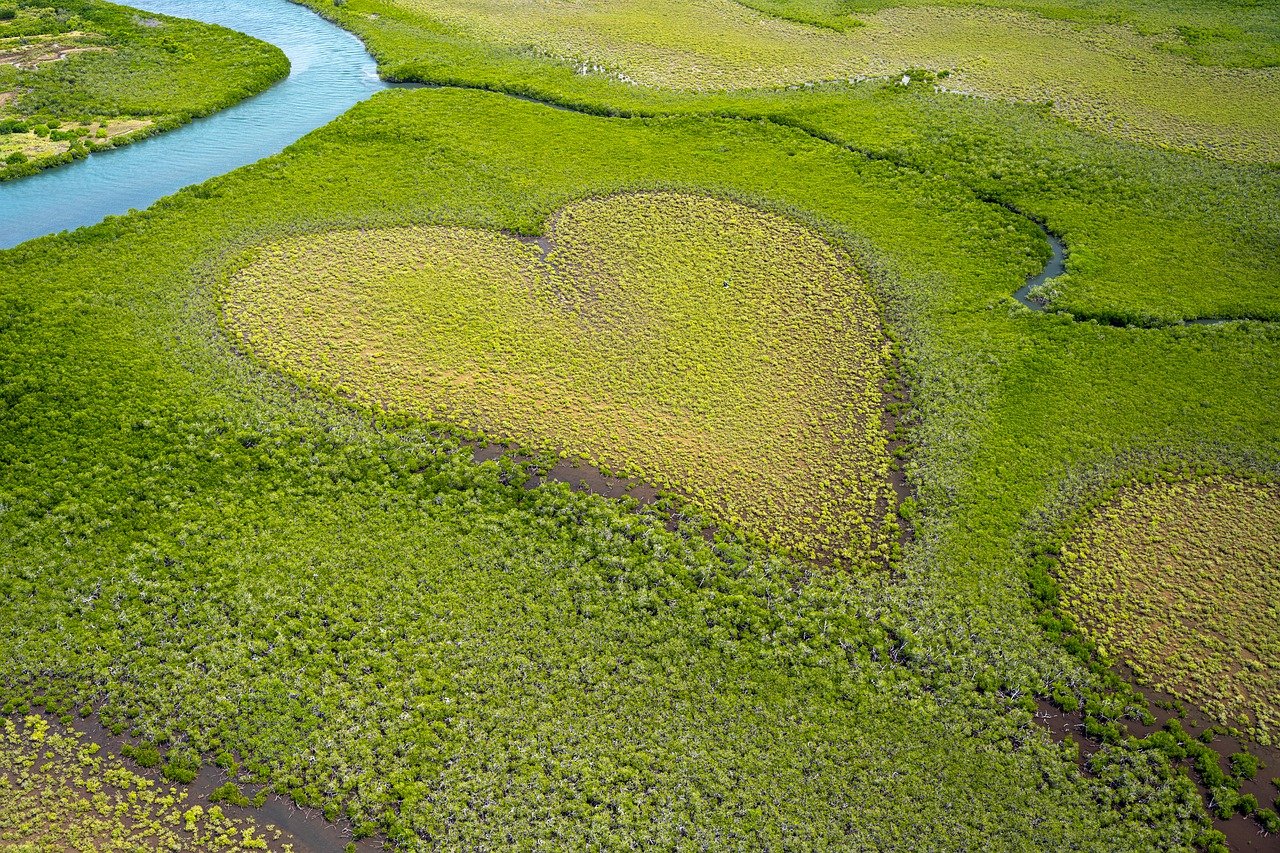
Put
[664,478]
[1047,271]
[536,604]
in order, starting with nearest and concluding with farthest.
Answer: [536,604]
[664,478]
[1047,271]

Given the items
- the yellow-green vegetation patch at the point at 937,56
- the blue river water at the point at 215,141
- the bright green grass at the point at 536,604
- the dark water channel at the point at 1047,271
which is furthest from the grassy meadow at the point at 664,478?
the yellow-green vegetation patch at the point at 937,56

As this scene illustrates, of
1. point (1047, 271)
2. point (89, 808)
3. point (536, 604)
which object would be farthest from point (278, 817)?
point (1047, 271)

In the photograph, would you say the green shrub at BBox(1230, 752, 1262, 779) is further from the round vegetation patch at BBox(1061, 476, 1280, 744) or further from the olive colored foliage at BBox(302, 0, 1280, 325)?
the olive colored foliage at BBox(302, 0, 1280, 325)

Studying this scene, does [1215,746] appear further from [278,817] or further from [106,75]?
[106,75]

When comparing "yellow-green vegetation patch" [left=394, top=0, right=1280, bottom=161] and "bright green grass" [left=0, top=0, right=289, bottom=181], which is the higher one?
"yellow-green vegetation patch" [left=394, top=0, right=1280, bottom=161]

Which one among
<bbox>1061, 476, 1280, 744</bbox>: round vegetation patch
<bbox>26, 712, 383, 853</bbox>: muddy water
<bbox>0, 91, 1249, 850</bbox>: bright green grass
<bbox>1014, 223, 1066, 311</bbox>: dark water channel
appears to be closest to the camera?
<bbox>26, 712, 383, 853</bbox>: muddy water

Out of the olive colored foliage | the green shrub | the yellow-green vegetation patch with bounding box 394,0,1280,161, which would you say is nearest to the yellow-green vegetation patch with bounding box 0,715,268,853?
the green shrub

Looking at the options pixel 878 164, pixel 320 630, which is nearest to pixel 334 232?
pixel 320 630
